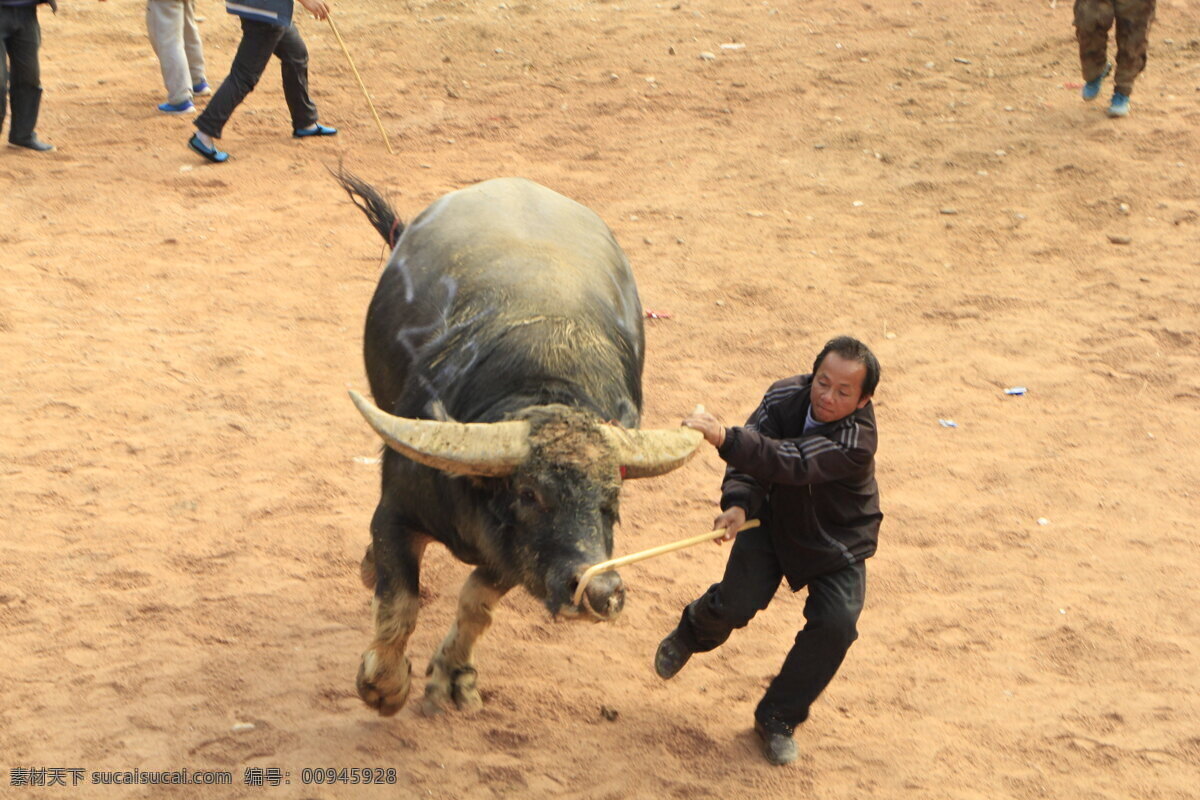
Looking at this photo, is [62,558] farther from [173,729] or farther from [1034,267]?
[1034,267]

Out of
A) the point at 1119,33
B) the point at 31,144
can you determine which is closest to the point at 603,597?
the point at 31,144

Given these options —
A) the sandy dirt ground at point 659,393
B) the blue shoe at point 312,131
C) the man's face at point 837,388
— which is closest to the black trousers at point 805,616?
the sandy dirt ground at point 659,393

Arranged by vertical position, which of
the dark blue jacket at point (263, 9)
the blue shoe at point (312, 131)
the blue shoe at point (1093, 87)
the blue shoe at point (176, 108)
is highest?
the dark blue jacket at point (263, 9)

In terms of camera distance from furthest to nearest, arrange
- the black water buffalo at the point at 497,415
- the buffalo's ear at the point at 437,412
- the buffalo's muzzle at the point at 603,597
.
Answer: the buffalo's ear at the point at 437,412 < the black water buffalo at the point at 497,415 < the buffalo's muzzle at the point at 603,597

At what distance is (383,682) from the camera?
4.54 meters

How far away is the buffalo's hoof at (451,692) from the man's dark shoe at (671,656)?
0.72 m

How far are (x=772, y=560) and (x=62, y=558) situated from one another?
3.11 meters

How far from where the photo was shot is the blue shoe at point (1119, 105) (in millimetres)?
11500

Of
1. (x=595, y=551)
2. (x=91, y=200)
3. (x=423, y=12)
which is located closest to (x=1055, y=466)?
(x=595, y=551)

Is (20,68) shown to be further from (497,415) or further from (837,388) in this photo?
(837,388)

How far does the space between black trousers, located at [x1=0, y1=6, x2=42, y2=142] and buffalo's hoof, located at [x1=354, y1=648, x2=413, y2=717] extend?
24.7 feet

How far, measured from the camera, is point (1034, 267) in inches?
368

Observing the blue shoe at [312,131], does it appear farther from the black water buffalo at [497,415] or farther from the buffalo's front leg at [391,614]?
the buffalo's front leg at [391,614]

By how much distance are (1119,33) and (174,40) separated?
8.36 metres
